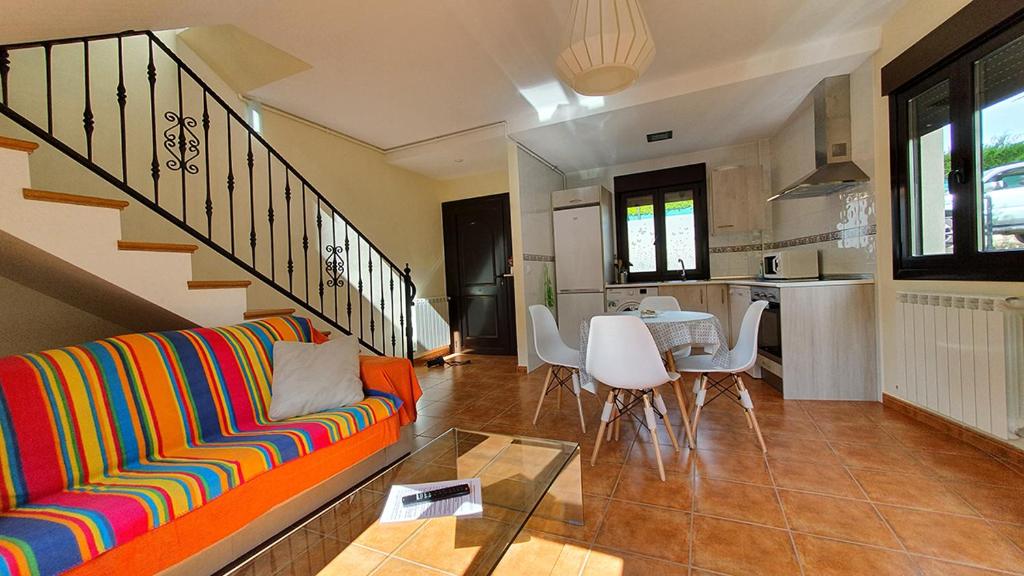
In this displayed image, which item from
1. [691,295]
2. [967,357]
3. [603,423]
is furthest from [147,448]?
[691,295]

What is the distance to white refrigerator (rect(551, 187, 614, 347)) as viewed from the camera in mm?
4520

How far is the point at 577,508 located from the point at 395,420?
3.44 ft

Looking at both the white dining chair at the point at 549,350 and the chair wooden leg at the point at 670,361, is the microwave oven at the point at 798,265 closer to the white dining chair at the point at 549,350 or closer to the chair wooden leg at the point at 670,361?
the chair wooden leg at the point at 670,361

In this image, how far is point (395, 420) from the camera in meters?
2.06

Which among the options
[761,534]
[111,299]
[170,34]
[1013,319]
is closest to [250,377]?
[111,299]

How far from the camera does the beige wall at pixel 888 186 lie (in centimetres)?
230

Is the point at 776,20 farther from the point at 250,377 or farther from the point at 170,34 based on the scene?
the point at 170,34

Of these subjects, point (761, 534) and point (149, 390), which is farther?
point (149, 390)

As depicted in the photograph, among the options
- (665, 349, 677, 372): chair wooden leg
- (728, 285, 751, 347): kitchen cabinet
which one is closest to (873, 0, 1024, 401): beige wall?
(728, 285, 751, 347): kitchen cabinet

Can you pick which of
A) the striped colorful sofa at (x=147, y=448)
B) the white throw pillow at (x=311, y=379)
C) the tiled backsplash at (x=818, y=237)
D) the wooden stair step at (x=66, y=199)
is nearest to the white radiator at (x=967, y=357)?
the tiled backsplash at (x=818, y=237)

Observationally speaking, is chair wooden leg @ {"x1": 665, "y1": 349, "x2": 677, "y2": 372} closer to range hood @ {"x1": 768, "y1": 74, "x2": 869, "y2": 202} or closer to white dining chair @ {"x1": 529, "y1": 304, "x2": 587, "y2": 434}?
white dining chair @ {"x1": 529, "y1": 304, "x2": 587, "y2": 434}

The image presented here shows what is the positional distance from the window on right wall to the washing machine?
2.05 meters

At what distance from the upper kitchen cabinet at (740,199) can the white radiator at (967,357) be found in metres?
1.97

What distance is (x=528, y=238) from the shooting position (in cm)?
421
